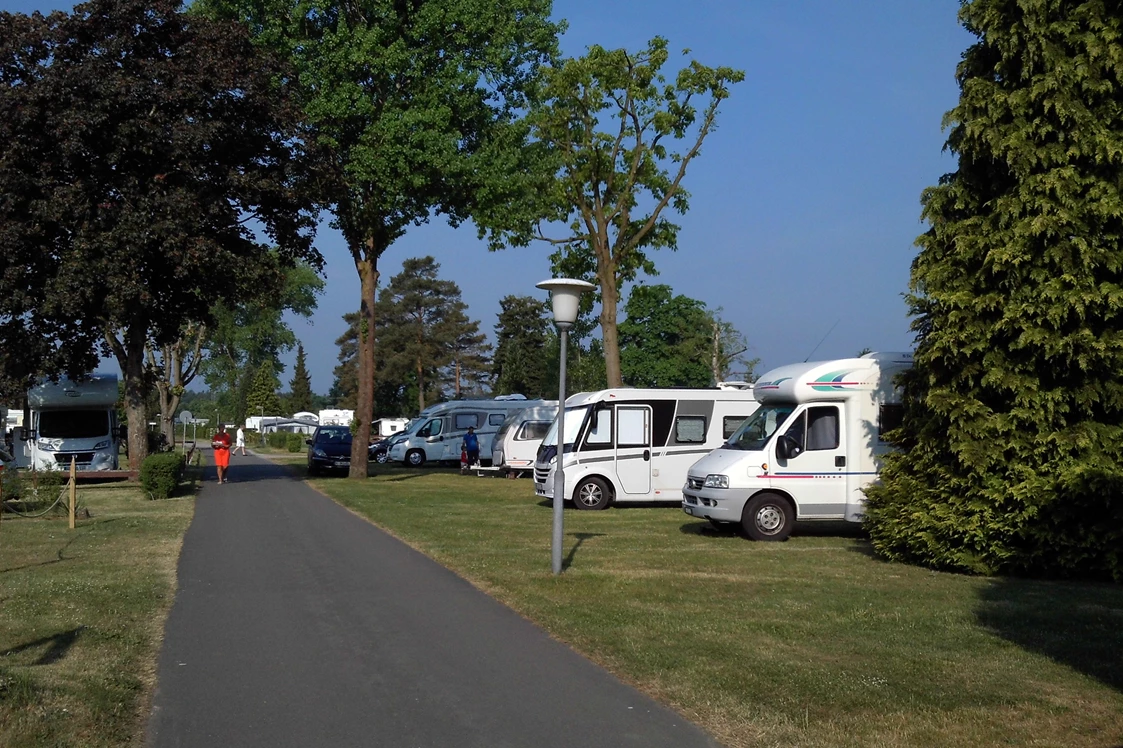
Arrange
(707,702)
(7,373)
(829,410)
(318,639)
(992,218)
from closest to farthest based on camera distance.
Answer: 1. (707,702)
2. (318,639)
3. (992,218)
4. (829,410)
5. (7,373)

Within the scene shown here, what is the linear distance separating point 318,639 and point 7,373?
78.3 ft

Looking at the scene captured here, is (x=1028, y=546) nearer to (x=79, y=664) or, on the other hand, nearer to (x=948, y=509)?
(x=948, y=509)

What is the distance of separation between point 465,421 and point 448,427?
75 centimetres

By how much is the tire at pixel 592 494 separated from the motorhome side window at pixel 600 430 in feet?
2.28

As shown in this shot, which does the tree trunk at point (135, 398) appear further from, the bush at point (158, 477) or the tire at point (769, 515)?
the tire at point (769, 515)

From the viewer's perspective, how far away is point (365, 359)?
3450 cm

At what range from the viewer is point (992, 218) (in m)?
12.7

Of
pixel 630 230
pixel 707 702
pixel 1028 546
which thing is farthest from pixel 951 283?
pixel 630 230

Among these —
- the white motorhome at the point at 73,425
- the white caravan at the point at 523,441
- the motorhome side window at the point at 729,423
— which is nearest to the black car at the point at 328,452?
the white caravan at the point at 523,441

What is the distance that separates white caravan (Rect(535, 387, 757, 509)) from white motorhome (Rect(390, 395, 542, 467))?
2137 cm

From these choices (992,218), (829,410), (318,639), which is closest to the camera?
(318,639)

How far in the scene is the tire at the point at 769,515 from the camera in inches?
655

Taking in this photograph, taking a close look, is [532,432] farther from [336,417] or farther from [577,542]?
[336,417]

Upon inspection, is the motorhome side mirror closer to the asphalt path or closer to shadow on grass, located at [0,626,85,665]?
the asphalt path
